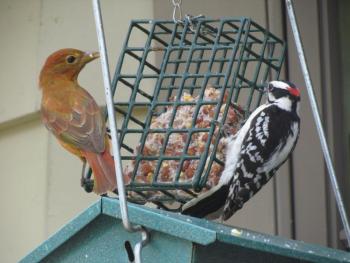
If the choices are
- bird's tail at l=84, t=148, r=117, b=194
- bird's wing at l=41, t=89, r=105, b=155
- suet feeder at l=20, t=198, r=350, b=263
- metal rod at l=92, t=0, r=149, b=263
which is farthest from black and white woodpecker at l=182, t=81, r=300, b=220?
metal rod at l=92, t=0, r=149, b=263

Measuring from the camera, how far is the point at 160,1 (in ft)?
20.1

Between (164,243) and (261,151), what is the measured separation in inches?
40.1

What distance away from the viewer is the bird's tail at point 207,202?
488 centimetres

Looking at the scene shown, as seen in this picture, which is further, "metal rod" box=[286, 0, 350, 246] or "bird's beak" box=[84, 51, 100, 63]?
"bird's beak" box=[84, 51, 100, 63]

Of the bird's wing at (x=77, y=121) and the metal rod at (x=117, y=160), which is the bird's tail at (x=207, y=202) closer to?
the bird's wing at (x=77, y=121)

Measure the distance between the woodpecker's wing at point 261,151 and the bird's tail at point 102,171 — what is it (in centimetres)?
40

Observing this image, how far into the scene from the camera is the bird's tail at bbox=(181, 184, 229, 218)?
4875mm

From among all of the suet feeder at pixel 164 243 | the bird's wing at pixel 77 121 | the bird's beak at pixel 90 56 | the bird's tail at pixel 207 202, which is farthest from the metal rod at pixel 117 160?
the bird's beak at pixel 90 56

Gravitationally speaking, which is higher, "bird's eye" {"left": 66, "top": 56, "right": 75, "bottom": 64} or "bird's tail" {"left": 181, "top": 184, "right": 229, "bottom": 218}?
"bird's eye" {"left": 66, "top": 56, "right": 75, "bottom": 64}

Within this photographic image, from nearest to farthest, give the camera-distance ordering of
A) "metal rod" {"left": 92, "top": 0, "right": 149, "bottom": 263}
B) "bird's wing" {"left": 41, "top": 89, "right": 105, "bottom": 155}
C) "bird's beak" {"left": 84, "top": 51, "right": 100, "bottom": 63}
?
"metal rod" {"left": 92, "top": 0, "right": 149, "bottom": 263} < "bird's wing" {"left": 41, "top": 89, "right": 105, "bottom": 155} < "bird's beak" {"left": 84, "top": 51, "right": 100, "bottom": 63}

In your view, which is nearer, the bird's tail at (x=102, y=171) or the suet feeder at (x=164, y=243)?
the suet feeder at (x=164, y=243)

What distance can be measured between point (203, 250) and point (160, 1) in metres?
2.28

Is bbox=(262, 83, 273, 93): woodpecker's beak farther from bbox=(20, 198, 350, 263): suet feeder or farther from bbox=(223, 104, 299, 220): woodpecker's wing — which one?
bbox=(20, 198, 350, 263): suet feeder

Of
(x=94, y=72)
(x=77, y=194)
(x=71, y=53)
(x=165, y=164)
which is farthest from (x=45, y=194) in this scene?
(x=165, y=164)
